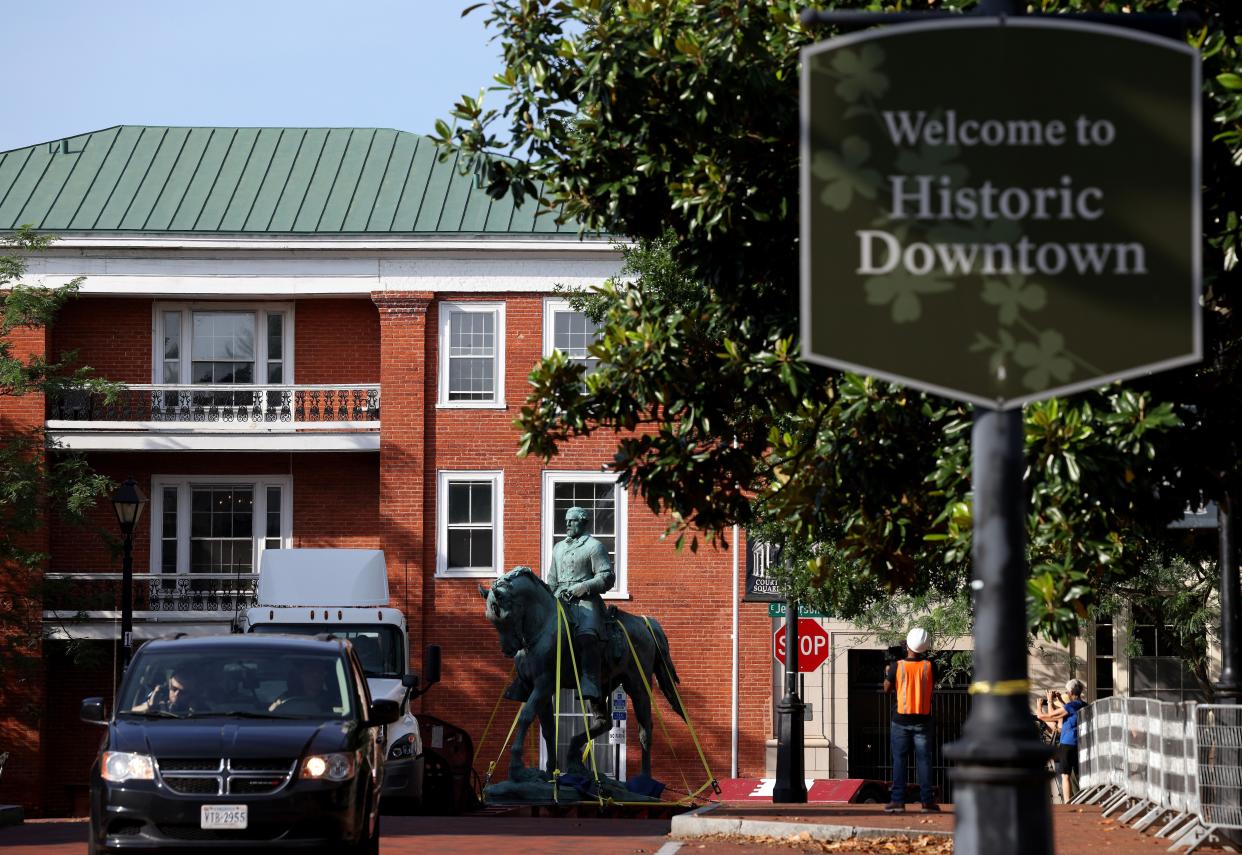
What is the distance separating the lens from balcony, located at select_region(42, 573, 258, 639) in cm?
3434

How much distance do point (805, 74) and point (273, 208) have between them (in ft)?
103

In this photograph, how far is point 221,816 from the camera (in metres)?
12.1

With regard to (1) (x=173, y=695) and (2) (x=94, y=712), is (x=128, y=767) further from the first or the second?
(2) (x=94, y=712)

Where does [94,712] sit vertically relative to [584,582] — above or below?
below

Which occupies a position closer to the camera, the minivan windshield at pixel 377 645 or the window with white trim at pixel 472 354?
the minivan windshield at pixel 377 645

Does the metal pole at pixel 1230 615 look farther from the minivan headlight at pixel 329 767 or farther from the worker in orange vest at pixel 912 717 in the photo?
the minivan headlight at pixel 329 767

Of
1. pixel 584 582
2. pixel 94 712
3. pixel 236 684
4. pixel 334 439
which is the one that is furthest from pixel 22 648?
pixel 236 684

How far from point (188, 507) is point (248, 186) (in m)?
6.69

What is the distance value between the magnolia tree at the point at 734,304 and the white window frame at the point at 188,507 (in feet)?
72.8

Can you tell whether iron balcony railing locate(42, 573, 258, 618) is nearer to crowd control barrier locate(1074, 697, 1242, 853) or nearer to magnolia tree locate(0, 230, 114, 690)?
magnolia tree locate(0, 230, 114, 690)

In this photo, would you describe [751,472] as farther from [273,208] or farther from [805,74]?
[273,208]

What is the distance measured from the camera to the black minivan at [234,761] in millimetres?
12109

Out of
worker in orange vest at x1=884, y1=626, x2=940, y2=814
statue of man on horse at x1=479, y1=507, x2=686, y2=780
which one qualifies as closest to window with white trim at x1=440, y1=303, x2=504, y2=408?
statue of man on horse at x1=479, y1=507, x2=686, y2=780

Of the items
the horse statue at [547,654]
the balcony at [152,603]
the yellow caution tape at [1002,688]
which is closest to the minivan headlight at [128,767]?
the yellow caution tape at [1002,688]
